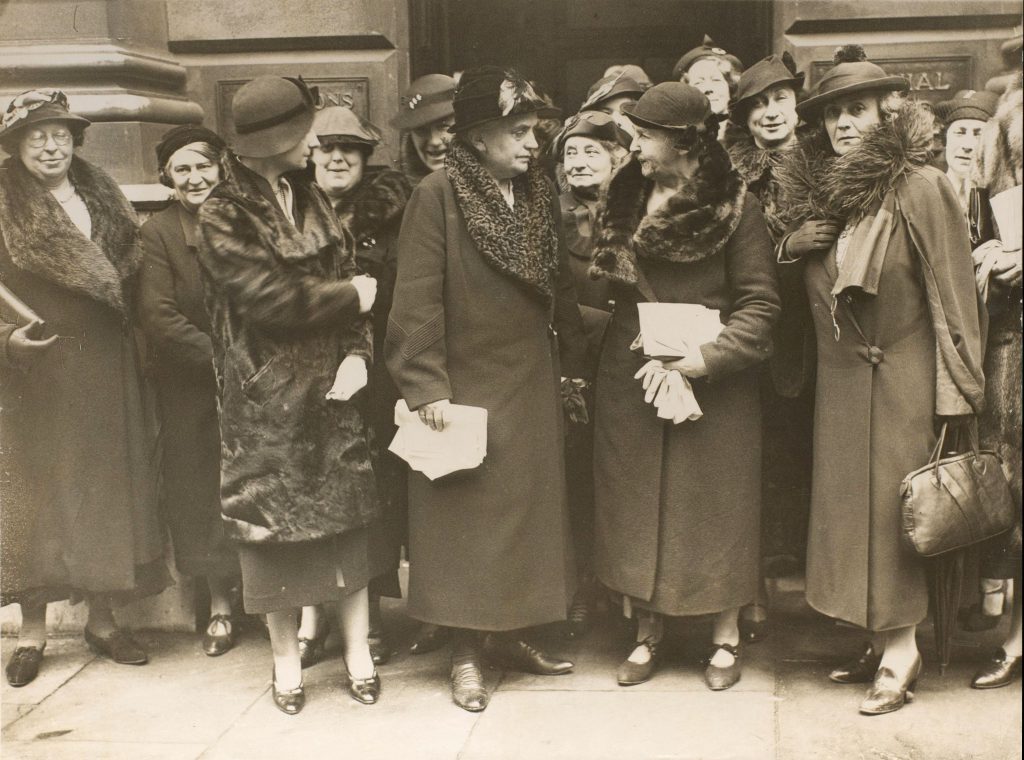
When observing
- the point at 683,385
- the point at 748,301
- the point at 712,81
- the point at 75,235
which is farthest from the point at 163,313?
the point at 712,81

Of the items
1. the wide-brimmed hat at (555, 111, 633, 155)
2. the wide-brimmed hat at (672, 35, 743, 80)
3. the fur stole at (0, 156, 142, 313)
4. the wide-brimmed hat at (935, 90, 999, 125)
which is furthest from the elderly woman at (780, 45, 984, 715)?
the fur stole at (0, 156, 142, 313)

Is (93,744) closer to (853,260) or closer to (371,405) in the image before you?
(371,405)

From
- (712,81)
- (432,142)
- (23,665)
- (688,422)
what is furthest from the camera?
(712,81)

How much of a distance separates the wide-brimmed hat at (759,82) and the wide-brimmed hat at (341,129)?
1.42 metres

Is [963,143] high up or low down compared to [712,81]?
down

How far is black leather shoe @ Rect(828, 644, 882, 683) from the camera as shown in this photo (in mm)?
4129

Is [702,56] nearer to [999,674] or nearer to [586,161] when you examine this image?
[586,161]

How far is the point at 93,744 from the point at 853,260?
3.02 meters

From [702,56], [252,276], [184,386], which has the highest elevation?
[702,56]

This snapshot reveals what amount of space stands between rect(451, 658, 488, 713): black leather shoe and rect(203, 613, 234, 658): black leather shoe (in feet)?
3.51

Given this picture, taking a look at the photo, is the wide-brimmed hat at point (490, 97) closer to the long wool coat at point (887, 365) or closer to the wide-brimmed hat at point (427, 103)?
the wide-brimmed hat at point (427, 103)

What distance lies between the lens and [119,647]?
462cm

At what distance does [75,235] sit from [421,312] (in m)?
1.42

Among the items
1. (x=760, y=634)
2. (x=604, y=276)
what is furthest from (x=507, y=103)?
(x=760, y=634)
